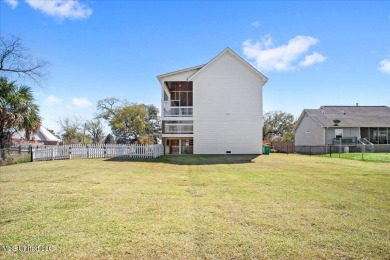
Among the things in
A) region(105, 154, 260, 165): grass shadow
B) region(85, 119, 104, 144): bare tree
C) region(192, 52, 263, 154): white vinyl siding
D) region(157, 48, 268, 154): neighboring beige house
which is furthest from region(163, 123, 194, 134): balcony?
region(85, 119, 104, 144): bare tree

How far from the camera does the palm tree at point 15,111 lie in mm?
16234

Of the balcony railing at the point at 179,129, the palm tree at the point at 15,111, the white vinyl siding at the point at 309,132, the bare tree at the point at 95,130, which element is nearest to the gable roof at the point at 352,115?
the white vinyl siding at the point at 309,132

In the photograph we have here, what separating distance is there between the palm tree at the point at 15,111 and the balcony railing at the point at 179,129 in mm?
10893

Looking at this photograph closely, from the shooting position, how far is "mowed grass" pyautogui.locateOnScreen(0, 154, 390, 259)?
3521 mm

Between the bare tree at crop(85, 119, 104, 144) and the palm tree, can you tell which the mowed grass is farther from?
the bare tree at crop(85, 119, 104, 144)

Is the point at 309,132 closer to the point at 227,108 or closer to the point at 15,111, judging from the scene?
the point at 227,108

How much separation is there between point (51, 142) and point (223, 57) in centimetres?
3682

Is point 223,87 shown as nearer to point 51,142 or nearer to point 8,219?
point 8,219

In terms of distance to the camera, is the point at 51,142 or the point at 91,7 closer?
the point at 91,7

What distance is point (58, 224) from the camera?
4.50 meters

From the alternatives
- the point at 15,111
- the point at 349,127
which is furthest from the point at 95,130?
the point at 349,127

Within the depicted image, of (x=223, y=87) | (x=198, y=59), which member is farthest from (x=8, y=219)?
(x=198, y=59)

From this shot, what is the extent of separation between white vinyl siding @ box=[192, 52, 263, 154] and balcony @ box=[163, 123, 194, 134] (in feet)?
1.96

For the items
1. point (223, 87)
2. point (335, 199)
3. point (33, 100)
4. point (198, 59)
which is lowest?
point (335, 199)
